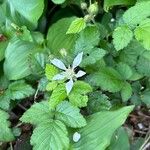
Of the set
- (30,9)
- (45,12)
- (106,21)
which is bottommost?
(106,21)

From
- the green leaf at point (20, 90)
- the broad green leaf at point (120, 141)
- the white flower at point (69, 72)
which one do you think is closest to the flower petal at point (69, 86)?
the white flower at point (69, 72)

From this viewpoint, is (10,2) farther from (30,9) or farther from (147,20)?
(147,20)

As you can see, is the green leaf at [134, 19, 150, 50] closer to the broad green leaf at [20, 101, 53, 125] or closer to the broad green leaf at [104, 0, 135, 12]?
the broad green leaf at [104, 0, 135, 12]

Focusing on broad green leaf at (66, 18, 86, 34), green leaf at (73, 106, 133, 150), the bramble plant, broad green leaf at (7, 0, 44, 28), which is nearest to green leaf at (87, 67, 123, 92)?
the bramble plant

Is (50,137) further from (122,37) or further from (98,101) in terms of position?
(122,37)

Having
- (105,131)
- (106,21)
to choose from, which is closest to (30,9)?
(106,21)

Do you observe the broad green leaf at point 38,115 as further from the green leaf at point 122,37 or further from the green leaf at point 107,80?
the green leaf at point 122,37
